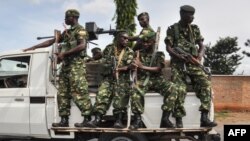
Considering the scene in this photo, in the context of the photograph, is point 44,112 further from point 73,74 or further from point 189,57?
point 189,57

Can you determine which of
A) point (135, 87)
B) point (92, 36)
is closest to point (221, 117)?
point (92, 36)

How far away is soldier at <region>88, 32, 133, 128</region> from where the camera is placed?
252 inches

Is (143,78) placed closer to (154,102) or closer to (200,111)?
(154,102)

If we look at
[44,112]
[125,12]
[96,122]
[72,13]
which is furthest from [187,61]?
[125,12]

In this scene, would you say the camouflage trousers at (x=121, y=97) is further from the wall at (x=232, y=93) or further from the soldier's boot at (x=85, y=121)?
the wall at (x=232, y=93)

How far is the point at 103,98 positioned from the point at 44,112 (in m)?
1.02

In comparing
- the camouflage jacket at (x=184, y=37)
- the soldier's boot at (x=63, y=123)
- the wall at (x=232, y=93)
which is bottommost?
the wall at (x=232, y=93)

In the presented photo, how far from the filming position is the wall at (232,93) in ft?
76.5

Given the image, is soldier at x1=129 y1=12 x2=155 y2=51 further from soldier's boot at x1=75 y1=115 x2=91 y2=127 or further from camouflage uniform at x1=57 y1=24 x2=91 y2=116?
soldier's boot at x1=75 y1=115 x2=91 y2=127

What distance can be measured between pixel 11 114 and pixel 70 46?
1479mm

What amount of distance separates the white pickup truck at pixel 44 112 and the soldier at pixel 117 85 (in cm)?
18

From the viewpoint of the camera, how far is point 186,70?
6.52 m

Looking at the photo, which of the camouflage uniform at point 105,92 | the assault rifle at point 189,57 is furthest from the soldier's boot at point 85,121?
the assault rifle at point 189,57

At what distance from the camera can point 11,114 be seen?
23.0 ft
